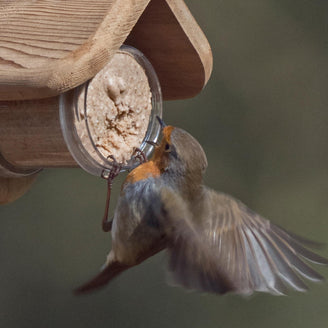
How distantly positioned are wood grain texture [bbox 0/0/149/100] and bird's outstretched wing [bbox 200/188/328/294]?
592mm

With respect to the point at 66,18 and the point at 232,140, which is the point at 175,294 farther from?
the point at 66,18

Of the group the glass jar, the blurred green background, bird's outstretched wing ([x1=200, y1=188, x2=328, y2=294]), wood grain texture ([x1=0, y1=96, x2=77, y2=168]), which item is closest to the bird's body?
bird's outstretched wing ([x1=200, y1=188, x2=328, y2=294])

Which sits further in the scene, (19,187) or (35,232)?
(35,232)

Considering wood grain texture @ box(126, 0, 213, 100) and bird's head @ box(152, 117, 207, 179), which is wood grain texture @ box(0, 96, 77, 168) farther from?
wood grain texture @ box(126, 0, 213, 100)

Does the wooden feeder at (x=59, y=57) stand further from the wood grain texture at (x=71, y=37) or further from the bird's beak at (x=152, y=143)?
the bird's beak at (x=152, y=143)

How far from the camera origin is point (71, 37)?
2033mm

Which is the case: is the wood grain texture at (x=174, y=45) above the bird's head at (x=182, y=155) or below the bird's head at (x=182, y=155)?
above

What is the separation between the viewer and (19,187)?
8.79 feet

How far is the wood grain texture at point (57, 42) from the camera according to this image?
194 cm

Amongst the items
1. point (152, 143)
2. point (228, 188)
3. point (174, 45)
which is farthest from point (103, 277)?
point (228, 188)

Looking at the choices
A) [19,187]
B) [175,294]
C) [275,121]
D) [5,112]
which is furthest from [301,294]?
[5,112]

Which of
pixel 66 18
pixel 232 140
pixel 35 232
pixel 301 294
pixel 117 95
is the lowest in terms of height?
pixel 35 232

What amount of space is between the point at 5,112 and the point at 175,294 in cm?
204

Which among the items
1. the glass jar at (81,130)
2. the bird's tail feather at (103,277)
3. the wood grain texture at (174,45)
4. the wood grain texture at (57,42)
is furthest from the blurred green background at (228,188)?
the wood grain texture at (57,42)
